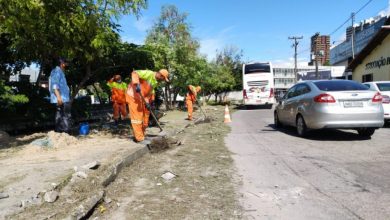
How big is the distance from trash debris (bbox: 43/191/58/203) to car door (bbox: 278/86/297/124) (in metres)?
9.31

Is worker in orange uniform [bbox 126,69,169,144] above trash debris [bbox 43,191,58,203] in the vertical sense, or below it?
above

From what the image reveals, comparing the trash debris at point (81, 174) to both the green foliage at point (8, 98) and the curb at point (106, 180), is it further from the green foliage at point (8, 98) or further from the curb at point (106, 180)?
the green foliage at point (8, 98)

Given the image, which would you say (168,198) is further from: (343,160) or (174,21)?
(174,21)

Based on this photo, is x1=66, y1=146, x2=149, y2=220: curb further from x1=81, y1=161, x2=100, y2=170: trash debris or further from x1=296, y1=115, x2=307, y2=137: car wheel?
x1=296, y1=115, x2=307, y2=137: car wheel

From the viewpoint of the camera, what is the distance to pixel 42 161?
23.9 feet

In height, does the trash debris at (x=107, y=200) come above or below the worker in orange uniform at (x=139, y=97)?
below

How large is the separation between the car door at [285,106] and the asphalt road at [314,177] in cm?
203

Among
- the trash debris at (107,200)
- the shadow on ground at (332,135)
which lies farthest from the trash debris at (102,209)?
the shadow on ground at (332,135)

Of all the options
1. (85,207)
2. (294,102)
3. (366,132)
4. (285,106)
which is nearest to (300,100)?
(294,102)

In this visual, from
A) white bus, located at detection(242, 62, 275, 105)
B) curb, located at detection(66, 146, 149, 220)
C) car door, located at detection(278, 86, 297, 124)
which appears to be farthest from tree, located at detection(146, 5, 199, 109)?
curb, located at detection(66, 146, 149, 220)

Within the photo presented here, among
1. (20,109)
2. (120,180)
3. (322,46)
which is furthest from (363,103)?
(322,46)

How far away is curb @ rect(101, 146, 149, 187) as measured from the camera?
244 inches

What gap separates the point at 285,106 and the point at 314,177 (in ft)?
23.0

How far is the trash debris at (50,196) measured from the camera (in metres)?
4.92
